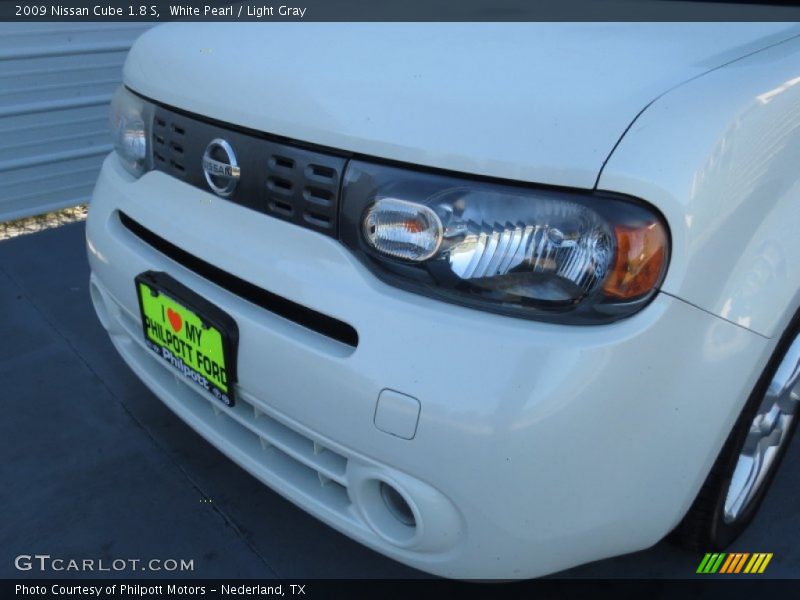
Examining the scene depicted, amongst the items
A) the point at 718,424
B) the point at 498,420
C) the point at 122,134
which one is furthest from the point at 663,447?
the point at 122,134

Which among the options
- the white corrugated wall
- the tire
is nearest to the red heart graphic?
the tire

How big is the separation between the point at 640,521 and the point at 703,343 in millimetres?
355

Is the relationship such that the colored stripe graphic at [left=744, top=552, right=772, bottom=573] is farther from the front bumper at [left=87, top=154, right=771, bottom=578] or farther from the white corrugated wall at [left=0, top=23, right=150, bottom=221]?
the white corrugated wall at [left=0, top=23, right=150, bottom=221]

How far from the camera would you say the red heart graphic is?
1607 mm

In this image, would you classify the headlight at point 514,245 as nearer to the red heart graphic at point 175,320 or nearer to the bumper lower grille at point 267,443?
the bumper lower grille at point 267,443

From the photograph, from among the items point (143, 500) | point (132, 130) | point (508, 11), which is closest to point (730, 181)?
point (508, 11)

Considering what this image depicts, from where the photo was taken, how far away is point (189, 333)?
5.22 ft

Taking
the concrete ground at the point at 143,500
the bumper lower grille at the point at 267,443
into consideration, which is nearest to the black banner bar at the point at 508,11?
the bumper lower grille at the point at 267,443

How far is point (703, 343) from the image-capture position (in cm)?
125

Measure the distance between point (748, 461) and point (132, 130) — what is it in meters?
1.74

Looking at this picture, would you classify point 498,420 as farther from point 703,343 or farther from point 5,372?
point 5,372

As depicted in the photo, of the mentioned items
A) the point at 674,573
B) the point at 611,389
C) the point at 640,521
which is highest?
the point at 611,389

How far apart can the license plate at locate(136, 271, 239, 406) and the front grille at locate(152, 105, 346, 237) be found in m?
0.23

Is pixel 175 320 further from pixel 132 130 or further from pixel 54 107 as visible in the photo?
pixel 54 107
